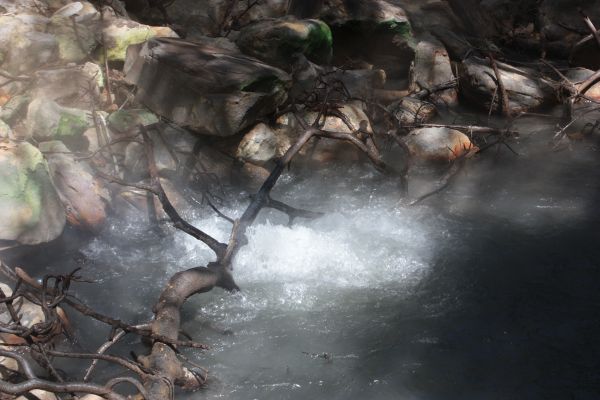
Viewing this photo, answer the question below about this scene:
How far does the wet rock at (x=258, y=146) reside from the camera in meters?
6.64

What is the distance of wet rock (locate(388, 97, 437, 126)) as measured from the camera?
7.65 meters

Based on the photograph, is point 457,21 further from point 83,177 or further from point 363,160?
point 83,177

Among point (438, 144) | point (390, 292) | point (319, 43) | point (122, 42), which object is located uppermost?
point (122, 42)

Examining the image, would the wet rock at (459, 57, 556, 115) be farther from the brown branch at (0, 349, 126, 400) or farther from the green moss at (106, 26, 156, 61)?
the brown branch at (0, 349, 126, 400)

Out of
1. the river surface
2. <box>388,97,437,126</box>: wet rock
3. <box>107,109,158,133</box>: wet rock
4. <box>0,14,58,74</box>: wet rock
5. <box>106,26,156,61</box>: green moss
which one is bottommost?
the river surface

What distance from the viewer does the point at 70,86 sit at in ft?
21.7

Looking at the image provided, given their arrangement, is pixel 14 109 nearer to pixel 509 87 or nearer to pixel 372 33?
pixel 372 33

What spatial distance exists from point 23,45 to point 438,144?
519cm

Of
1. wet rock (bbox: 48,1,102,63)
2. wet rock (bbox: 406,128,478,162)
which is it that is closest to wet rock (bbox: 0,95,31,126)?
wet rock (bbox: 48,1,102,63)

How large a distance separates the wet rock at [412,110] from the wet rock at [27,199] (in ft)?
14.9

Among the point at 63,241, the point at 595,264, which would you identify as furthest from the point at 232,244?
the point at 595,264

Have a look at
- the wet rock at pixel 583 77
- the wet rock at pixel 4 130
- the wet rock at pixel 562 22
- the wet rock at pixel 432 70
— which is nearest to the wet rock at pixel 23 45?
the wet rock at pixel 4 130

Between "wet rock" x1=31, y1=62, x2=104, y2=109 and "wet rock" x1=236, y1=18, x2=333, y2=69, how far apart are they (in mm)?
2103

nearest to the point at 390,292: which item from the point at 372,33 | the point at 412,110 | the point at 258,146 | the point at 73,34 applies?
the point at 258,146
